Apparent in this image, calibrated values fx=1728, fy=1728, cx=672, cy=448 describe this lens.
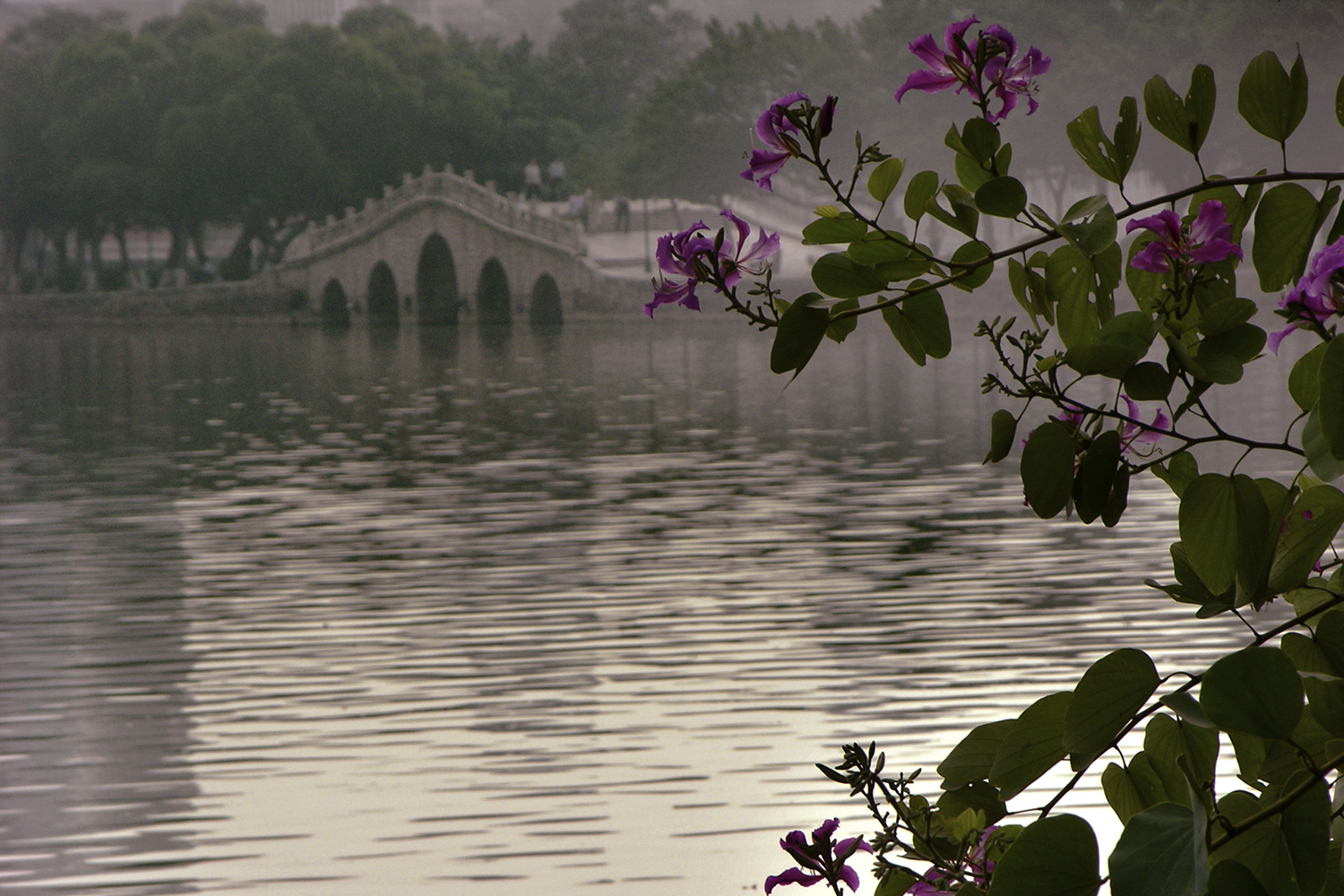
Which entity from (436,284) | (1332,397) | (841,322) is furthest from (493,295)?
(1332,397)

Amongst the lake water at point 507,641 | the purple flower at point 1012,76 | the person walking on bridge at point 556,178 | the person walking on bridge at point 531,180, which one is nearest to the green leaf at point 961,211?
the purple flower at point 1012,76

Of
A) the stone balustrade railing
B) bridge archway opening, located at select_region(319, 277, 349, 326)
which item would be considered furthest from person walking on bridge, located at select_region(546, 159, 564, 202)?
bridge archway opening, located at select_region(319, 277, 349, 326)

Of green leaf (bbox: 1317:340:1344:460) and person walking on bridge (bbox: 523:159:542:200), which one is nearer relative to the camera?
green leaf (bbox: 1317:340:1344:460)

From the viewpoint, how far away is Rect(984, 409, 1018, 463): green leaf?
1.24m

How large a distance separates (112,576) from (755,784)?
609 centimetres

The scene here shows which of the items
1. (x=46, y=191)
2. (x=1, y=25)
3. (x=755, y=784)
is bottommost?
(x=755, y=784)

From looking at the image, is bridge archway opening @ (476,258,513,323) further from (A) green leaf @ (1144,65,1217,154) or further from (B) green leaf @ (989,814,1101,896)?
(B) green leaf @ (989,814,1101,896)

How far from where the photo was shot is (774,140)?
4.46 feet

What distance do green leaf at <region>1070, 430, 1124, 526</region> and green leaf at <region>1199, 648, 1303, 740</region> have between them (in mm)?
235

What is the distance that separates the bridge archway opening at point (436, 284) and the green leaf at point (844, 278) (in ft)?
184

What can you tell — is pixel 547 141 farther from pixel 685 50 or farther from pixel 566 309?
pixel 685 50

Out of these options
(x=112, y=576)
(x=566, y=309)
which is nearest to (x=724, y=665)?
(x=112, y=576)

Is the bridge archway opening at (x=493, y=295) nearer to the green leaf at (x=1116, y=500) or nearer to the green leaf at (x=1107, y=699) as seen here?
the green leaf at (x=1116, y=500)

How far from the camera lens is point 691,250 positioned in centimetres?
Result: 139
